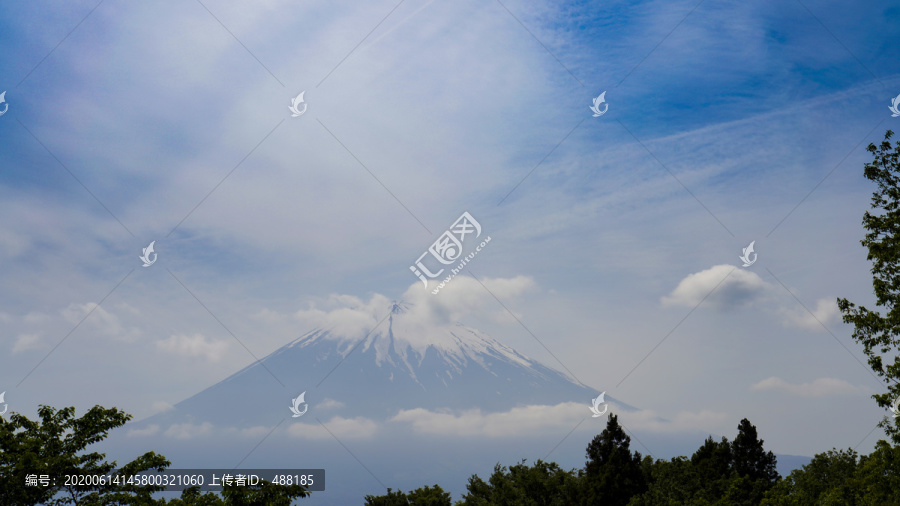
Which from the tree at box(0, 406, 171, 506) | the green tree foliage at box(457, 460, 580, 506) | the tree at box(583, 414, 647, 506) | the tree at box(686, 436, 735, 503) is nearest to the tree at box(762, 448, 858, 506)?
the tree at box(686, 436, 735, 503)

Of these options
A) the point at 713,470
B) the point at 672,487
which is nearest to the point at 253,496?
the point at 672,487

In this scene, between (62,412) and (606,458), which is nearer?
(62,412)

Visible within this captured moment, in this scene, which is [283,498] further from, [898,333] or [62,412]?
[898,333]

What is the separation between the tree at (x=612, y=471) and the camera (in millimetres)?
39719

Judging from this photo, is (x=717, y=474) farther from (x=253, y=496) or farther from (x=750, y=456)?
(x=253, y=496)

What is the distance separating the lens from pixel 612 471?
133 feet

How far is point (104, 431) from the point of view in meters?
19.5

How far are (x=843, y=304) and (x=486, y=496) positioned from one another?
31506 mm

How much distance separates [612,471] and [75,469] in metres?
32.1

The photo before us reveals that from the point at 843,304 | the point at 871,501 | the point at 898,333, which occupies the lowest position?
the point at 871,501

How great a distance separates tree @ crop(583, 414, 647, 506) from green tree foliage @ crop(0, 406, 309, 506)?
27420 millimetres

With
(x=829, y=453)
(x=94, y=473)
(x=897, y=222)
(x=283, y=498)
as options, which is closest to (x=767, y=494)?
(x=829, y=453)

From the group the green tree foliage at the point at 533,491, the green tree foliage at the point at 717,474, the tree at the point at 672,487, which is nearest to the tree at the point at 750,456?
the green tree foliage at the point at 717,474

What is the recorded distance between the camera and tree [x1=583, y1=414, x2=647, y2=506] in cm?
3972
